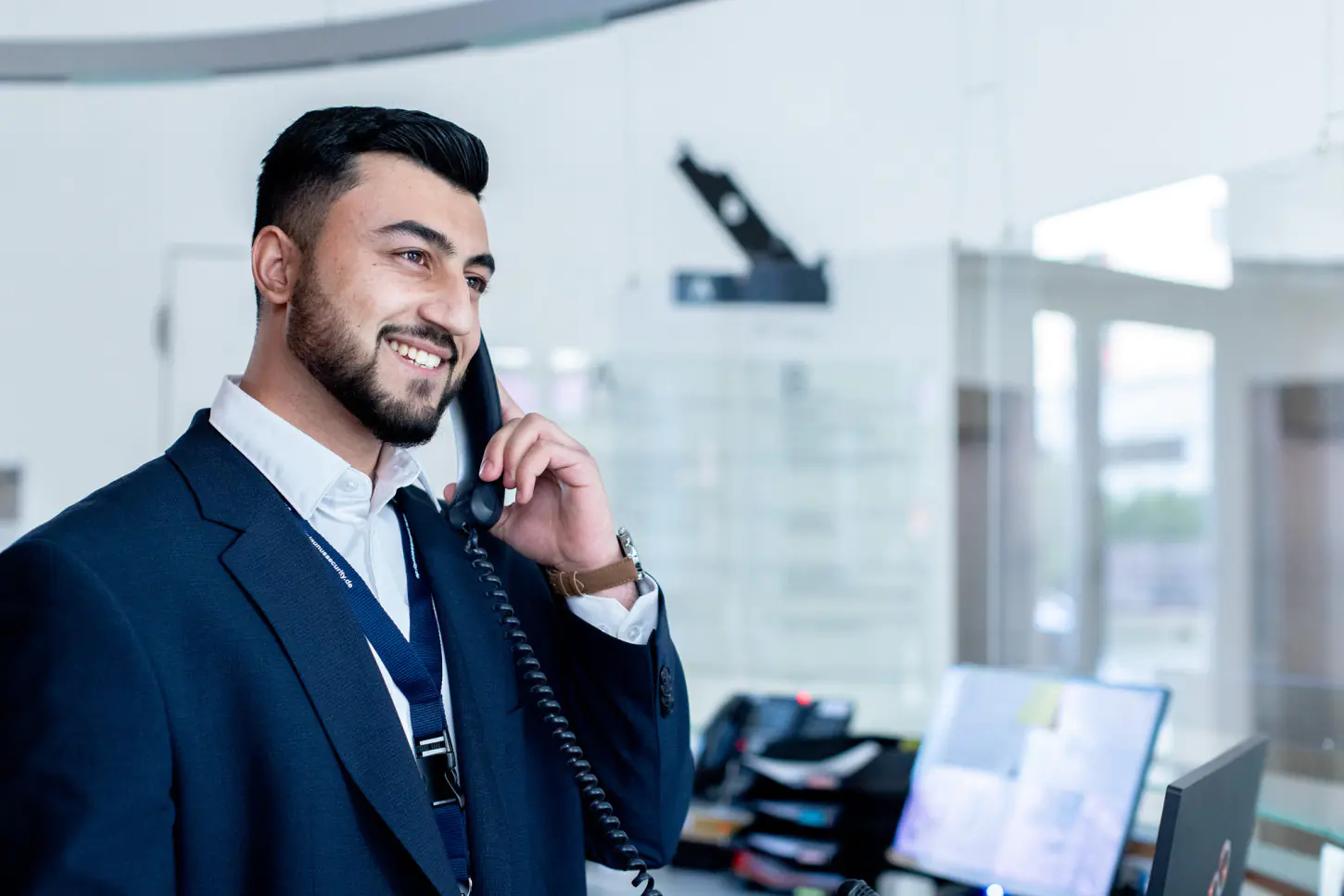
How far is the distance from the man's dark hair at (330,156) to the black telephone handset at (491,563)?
24cm

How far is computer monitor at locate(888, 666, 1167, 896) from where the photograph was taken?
1.47m

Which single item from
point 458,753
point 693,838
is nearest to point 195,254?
point 693,838

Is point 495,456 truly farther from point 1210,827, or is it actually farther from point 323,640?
point 1210,827

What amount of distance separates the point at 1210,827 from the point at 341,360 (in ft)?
3.28

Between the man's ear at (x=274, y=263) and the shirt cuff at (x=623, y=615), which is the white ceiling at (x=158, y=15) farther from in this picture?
the shirt cuff at (x=623, y=615)

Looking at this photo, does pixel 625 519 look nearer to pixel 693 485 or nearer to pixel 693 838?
pixel 693 485

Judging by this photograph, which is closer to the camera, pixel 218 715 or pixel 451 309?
pixel 218 715

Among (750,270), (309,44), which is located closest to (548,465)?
(309,44)

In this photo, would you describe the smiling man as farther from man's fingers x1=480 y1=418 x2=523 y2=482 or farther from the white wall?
the white wall

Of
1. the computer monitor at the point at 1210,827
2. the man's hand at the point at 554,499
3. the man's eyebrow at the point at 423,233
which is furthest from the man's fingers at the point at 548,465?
the computer monitor at the point at 1210,827

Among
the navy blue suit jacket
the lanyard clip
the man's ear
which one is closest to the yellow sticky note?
the navy blue suit jacket

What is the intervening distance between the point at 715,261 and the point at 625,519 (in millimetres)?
752

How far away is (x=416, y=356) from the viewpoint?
1152 mm

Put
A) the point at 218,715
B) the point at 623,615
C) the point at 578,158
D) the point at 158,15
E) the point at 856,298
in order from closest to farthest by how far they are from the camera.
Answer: the point at 218,715
the point at 623,615
the point at 856,298
the point at 158,15
the point at 578,158
